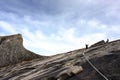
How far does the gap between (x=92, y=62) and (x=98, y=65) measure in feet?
3.85

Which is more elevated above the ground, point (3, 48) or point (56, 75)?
point (3, 48)

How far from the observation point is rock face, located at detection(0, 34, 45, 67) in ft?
114

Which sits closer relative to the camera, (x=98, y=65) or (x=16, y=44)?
(x=98, y=65)

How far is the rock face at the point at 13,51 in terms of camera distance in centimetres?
3475

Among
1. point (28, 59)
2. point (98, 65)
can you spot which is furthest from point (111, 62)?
point (28, 59)

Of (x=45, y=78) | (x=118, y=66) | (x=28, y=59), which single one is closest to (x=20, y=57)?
(x=28, y=59)

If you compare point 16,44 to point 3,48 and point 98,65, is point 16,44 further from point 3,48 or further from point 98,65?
point 98,65

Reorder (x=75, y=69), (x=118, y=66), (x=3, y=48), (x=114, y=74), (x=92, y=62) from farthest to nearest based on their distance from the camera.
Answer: (x=3, y=48) < (x=92, y=62) < (x=75, y=69) < (x=118, y=66) < (x=114, y=74)

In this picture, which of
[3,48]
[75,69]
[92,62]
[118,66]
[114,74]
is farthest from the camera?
[3,48]

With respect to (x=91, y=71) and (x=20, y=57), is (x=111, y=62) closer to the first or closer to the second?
(x=91, y=71)

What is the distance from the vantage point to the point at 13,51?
116ft

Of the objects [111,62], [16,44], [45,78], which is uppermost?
[16,44]

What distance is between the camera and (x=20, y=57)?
3531 centimetres

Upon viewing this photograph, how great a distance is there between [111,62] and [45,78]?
15.4 feet
